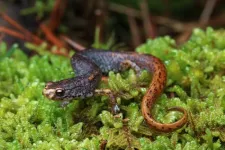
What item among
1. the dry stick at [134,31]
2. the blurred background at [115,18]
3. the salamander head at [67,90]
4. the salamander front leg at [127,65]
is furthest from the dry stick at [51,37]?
the salamander head at [67,90]

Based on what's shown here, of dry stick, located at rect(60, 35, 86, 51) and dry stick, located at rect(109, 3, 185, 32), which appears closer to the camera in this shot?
dry stick, located at rect(60, 35, 86, 51)

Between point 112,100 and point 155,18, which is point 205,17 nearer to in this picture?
point 155,18

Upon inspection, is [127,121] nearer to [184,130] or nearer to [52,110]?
[184,130]

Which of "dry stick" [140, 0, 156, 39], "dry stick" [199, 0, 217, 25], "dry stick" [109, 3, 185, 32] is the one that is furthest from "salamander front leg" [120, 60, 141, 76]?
"dry stick" [199, 0, 217, 25]

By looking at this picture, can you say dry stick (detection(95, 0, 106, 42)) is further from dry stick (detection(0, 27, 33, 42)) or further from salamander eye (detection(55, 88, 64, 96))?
salamander eye (detection(55, 88, 64, 96))

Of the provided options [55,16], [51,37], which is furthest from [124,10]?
[51,37]
